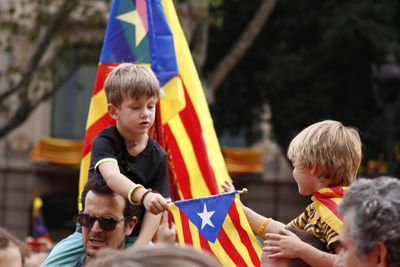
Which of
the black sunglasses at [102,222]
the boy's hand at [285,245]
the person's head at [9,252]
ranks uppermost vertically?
the boy's hand at [285,245]

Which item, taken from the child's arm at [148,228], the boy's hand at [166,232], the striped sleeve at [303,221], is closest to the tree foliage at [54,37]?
the boy's hand at [166,232]

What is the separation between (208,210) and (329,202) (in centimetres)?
59

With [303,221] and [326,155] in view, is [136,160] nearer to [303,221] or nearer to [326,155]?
[303,221]

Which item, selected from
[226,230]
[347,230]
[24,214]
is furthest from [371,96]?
[347,230]

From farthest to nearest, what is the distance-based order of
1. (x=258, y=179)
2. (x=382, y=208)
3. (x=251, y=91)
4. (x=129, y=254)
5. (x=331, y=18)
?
(x=258, y=179)
(x=251, y=91)
(x=331, y=18)
(x=382, y=208)
(x=129, y=254)

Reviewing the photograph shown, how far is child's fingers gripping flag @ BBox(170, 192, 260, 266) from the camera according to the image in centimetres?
400

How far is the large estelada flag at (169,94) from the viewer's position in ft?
18.5

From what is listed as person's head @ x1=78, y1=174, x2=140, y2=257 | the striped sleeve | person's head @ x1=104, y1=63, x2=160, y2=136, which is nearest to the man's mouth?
person's head @ x1=78, y1=174, x2=140, y2=257

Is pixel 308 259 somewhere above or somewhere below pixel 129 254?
below

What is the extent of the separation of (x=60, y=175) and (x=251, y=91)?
635 centimetres

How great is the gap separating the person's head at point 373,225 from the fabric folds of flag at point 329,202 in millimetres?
616

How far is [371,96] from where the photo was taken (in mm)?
18625

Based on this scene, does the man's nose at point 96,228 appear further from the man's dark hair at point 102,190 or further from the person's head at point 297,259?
the person's head at point 297,259

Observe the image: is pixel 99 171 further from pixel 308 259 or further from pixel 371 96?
pixel 371 96
